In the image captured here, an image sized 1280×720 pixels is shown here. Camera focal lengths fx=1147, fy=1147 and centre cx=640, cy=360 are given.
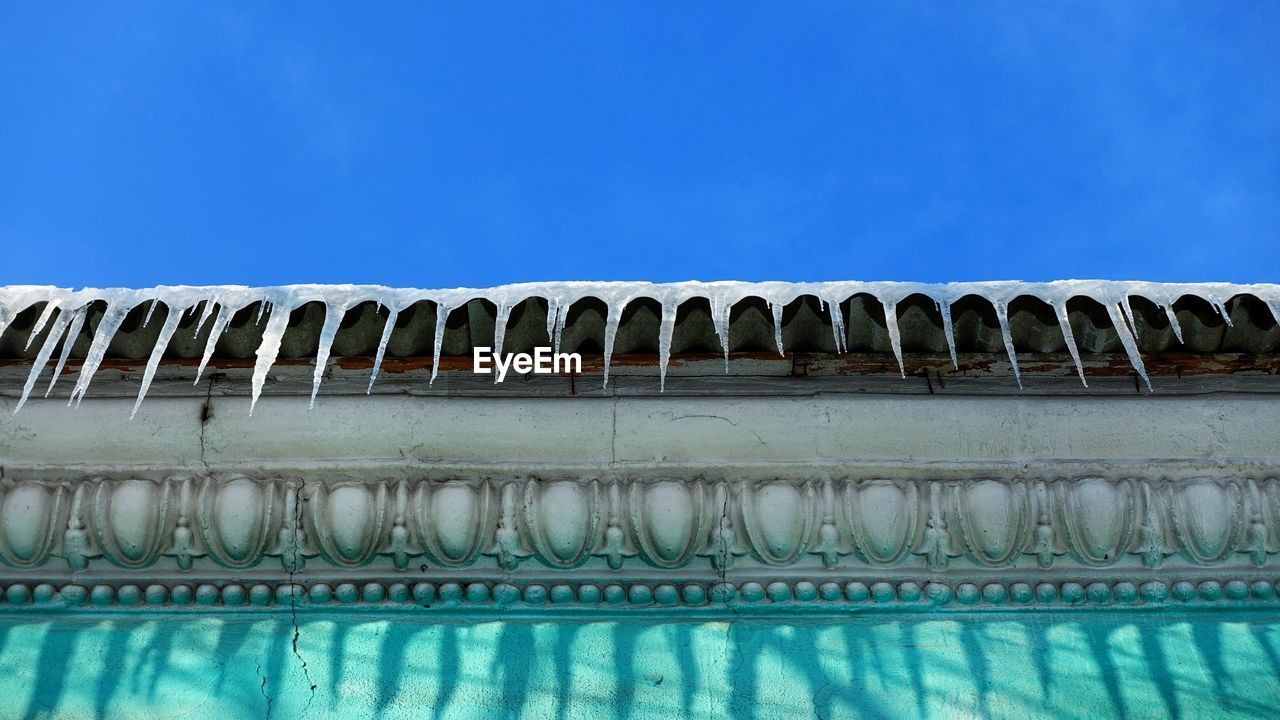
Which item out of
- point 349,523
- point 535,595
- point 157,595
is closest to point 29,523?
point 157,595

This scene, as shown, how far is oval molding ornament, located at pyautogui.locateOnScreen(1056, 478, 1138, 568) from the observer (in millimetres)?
2309

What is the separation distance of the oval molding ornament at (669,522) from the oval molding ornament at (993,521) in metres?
0.53

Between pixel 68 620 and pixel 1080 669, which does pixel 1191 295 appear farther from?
pixel 68 620

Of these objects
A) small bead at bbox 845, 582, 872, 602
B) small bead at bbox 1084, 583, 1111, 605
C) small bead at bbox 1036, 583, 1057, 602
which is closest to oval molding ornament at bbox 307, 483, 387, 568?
small bead at bbox 845, 582, 872, 602

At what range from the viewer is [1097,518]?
231cm

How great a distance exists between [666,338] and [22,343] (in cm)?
131

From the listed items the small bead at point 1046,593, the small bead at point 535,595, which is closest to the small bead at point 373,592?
the small bead at point 535,595

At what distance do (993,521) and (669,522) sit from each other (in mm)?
653

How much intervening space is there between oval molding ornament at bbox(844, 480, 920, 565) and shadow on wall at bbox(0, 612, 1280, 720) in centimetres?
14

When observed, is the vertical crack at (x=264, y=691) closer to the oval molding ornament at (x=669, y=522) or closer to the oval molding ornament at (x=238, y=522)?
the oval molding ornament at (x=238, y=522)

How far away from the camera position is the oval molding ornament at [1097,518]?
7.57 feet

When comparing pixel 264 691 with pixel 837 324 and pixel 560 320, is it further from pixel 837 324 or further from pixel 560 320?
pixel 837 324

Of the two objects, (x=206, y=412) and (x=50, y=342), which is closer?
(x=50, y=342)

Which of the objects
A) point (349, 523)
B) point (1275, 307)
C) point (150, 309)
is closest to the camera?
point (1275, 307)
